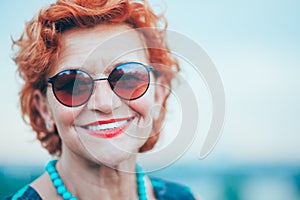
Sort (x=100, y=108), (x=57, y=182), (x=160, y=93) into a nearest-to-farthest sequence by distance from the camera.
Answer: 1. (x=100, y=108)
2. (x=57, y=182)
3. (x=160, y=93)

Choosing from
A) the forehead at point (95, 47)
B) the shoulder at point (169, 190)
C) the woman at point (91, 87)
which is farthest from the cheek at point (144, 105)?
the shoulder at point (169, 190)

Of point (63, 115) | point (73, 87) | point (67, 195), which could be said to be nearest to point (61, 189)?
point (67, 195)

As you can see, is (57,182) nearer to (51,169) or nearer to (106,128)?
(51,169)

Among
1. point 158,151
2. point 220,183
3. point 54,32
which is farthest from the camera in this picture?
point 220,183

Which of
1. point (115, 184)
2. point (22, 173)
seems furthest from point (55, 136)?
point (22, 173)

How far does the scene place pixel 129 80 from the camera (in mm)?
1612

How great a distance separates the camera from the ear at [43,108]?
5.92ft

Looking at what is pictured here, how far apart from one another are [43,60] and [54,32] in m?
0.11

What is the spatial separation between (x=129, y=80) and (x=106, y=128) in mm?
187

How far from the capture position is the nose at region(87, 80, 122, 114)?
1.55 meters

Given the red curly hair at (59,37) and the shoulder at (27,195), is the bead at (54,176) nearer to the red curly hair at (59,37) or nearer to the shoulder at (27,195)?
the shoulder at (27,195)

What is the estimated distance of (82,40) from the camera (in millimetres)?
1615

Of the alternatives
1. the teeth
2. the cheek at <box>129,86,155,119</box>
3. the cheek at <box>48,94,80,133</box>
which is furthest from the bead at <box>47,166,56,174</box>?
the cheek at <box>129,86,155,119</box>

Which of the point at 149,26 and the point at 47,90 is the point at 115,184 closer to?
the point at 47,90
